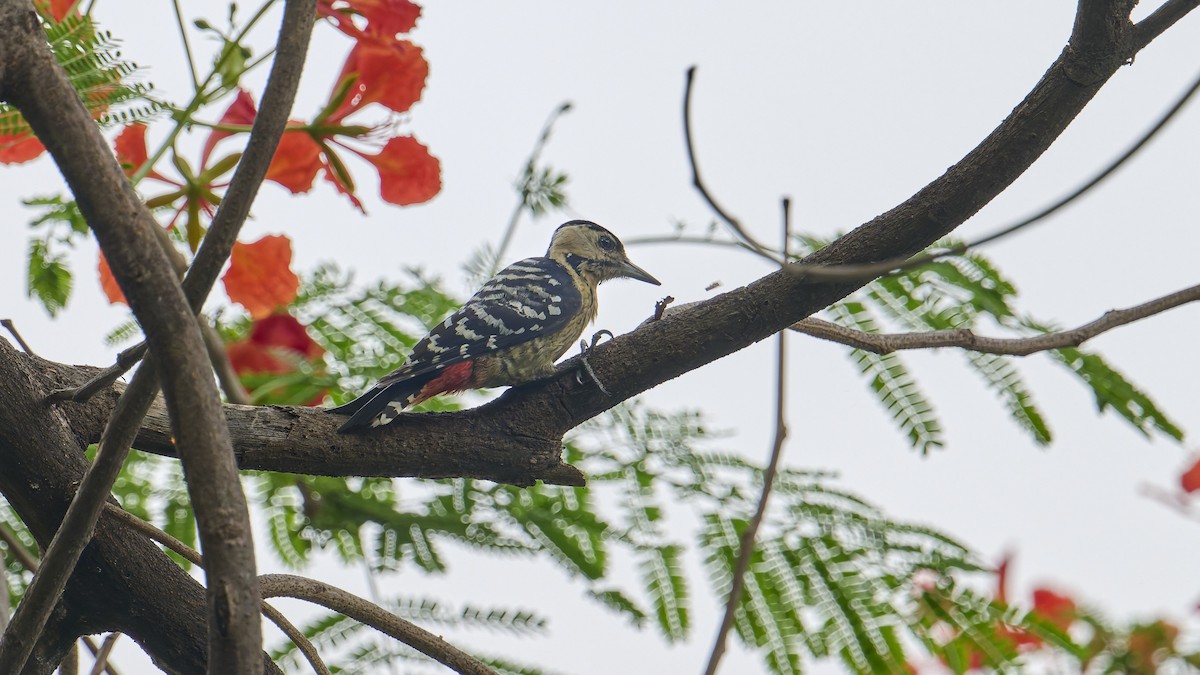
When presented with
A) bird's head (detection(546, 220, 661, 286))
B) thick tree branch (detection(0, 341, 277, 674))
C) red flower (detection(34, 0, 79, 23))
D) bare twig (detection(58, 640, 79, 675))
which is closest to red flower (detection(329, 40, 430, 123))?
red flower (detection(34, 0, 79, 23))

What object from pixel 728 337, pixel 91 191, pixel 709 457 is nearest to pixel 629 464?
pixel 709 457

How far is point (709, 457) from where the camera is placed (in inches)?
133

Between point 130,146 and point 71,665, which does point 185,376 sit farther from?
point 130,146

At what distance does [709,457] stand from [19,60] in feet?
7.26

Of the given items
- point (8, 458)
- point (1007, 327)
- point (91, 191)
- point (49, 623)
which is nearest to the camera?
point (91, 191)

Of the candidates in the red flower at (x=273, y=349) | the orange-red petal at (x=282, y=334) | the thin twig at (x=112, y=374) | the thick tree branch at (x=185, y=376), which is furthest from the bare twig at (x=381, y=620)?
the orange-red petal at (x=282, y=334)

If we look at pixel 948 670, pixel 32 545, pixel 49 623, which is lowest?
pixel 948 670

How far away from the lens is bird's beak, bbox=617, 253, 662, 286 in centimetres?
464

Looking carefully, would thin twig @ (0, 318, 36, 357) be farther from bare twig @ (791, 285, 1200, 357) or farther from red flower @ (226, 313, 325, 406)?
bare twig @ (791, 285, 1200, 357)

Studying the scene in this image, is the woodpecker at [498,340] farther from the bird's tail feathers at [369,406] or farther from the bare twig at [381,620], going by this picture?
the bare twig at [381,620]

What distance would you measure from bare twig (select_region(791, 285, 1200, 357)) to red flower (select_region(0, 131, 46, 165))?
67.7 inches

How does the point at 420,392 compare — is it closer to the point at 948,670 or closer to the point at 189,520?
the point at 189,520

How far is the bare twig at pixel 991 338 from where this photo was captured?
260 centimetres

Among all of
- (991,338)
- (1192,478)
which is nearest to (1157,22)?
(991,338)
